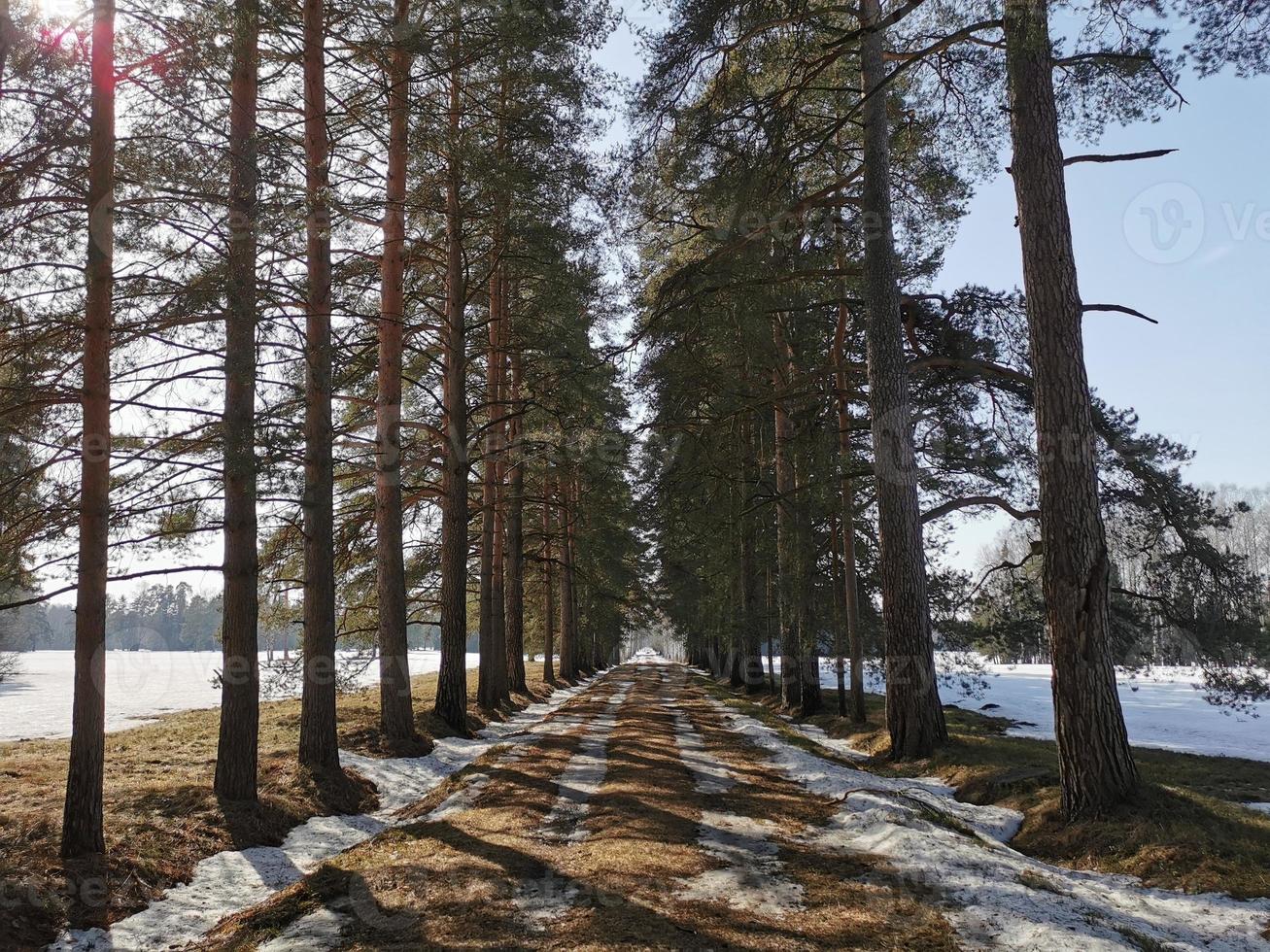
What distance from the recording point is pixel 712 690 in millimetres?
26828

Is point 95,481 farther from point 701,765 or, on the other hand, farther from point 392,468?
point 701,765

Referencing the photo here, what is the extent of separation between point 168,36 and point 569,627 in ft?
82.9

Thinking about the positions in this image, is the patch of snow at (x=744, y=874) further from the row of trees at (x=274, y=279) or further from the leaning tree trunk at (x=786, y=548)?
the leaning tree trunk at (x=786, y=548)

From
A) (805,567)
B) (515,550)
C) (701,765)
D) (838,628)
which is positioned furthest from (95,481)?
(515,550)

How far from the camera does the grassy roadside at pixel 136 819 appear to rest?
470 cm

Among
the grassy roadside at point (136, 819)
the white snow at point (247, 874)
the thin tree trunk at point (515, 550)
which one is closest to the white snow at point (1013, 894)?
the white snow at point (247, 874)

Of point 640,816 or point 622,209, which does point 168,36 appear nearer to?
point 622,209

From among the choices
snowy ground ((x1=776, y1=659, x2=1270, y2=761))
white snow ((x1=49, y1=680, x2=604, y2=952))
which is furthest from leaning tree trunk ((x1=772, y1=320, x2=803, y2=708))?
white snow ((x1=49, y1=680, x2=604, y2=952))

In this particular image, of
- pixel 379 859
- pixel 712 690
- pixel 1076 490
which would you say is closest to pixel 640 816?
pixel 379 859

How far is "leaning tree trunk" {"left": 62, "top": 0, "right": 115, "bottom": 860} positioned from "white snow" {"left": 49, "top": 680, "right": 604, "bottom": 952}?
880mm

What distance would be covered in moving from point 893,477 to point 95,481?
917 centimetres

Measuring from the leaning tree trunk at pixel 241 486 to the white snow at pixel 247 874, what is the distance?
3.38 feet

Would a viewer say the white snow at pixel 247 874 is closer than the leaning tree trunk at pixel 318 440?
Yes

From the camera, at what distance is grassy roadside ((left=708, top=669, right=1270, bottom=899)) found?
4.98 metres
